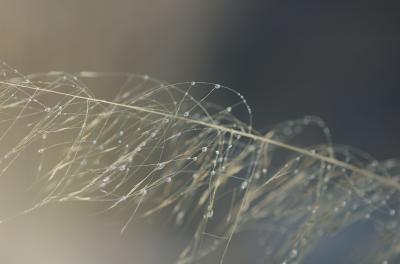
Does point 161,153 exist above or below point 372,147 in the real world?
above

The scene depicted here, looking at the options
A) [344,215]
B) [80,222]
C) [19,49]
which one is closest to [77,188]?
[344,215]

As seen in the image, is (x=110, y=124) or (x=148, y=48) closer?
(x=110, y=124)

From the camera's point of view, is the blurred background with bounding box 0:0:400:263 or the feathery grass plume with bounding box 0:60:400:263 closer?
the feathery grass plume with bounding box 0:60:400:263

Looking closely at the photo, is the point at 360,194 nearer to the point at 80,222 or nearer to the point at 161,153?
the point at 161,153

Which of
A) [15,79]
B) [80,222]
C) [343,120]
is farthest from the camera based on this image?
[343,120]

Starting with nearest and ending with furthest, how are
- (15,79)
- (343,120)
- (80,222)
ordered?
(15,79), (80,222), (343,120)

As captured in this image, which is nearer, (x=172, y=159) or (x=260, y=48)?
(x=172, y=159)

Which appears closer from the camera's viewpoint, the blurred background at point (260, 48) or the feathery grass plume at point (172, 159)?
the feathery grass plume at point (172, 159)

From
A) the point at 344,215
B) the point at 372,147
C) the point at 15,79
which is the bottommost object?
the point at 372,147
